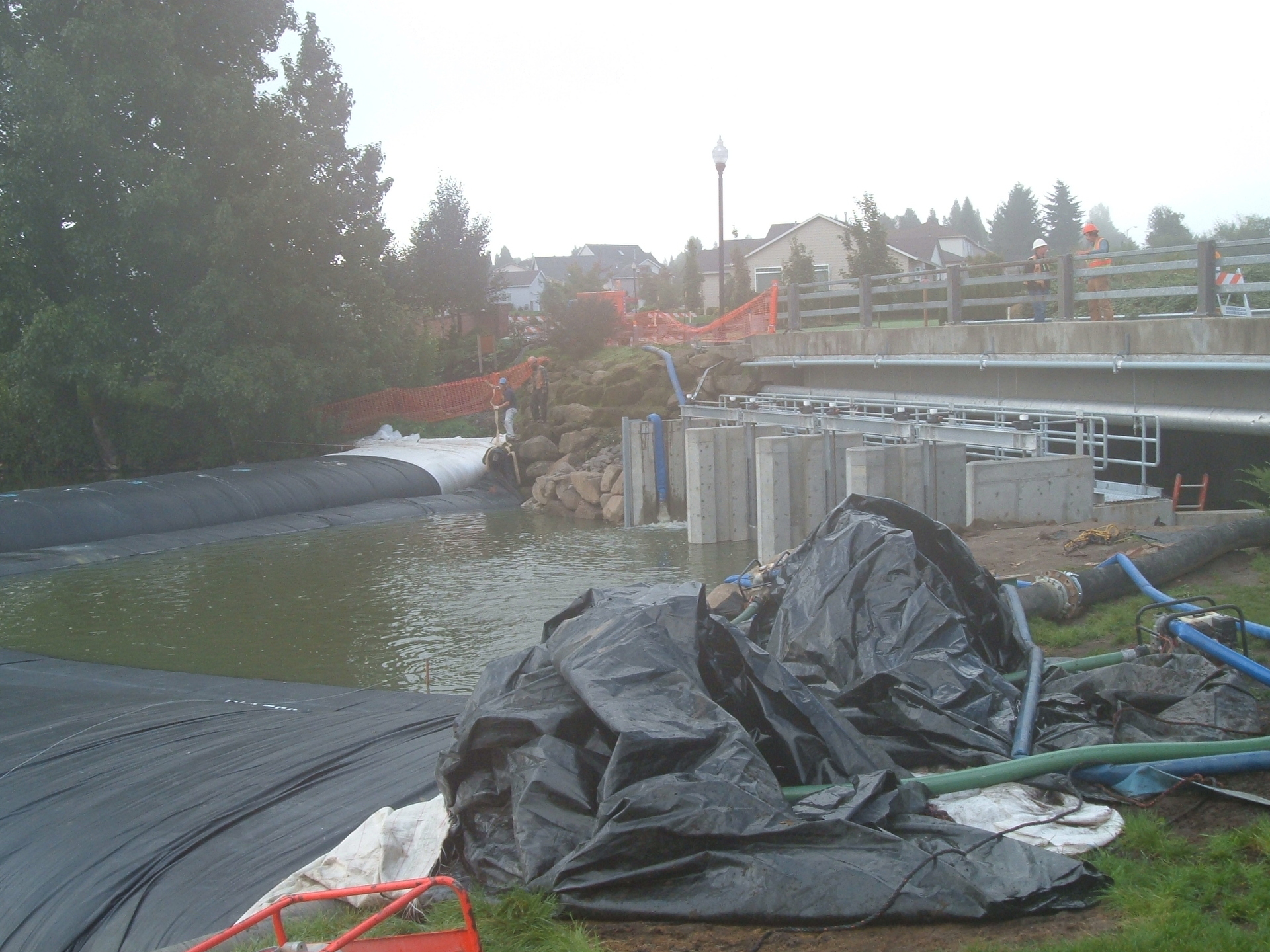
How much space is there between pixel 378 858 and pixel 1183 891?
121 inches

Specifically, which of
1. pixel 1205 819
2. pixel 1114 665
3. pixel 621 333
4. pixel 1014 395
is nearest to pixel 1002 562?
pixel 1114 665

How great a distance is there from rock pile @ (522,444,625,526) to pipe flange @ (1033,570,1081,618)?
39.7 feet

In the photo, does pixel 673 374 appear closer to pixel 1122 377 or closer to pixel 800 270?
pixel 1122 377

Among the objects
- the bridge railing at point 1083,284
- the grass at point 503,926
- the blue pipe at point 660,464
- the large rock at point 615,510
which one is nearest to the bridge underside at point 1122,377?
the bridge railing at point 1083,284

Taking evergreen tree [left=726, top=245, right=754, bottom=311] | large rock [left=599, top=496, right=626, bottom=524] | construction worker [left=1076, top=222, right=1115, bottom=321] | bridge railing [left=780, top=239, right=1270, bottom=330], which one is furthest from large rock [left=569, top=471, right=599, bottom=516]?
evergreen tree [left=726, top=245, right=754, bottom=311]

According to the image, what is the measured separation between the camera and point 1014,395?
15.2 m

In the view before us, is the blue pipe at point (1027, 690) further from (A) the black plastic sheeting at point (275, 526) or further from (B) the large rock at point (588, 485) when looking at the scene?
(A) the black plastic sheeting at point (275, 526)

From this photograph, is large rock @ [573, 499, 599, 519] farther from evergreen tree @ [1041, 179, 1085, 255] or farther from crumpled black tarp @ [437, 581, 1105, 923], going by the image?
evergreen tree @ [1041, 179, 1085, 255]

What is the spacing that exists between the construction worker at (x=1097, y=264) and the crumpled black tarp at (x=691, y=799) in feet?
37.1

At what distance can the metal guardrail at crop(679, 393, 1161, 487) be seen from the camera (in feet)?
39.1

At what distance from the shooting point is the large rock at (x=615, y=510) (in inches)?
754

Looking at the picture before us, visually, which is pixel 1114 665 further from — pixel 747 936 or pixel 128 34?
pixel 128 34

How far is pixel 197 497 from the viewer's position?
63.4 ft

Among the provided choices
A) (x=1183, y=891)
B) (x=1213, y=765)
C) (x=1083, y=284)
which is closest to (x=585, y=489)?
(x=1083, y=284)
